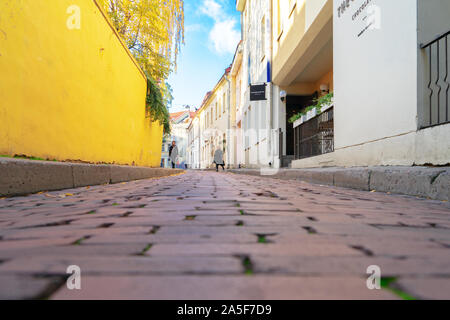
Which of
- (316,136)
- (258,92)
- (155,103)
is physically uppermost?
(258,92)

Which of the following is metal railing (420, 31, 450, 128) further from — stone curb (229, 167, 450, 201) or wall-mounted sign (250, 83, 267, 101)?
wall-mounted sign (250, 83, 267, 101)

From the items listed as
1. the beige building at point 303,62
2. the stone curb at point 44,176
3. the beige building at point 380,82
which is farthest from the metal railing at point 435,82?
the stone curb at point 44,176

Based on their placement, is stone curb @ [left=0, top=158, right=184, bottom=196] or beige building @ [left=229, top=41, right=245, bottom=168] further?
beige building @ [left=229, top=41, right=245, bottom=168]

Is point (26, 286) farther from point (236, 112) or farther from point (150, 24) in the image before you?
point (236, 112)

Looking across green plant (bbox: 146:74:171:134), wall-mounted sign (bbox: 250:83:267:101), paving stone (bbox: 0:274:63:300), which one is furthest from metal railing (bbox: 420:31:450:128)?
wall-mounted sign (bbox: 250:83:267:101)

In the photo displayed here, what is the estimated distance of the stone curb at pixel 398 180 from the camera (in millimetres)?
2844

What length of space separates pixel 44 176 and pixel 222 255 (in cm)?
295

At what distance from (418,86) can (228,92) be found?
19395mm

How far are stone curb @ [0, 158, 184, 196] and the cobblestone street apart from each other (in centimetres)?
111

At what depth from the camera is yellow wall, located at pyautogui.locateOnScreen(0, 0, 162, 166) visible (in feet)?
10.5

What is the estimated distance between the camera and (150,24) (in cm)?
921

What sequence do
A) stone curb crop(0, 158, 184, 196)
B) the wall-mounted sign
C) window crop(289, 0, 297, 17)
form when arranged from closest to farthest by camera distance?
stone curb crop(0, 158, 184, 196) < window crop(289, 0, 297, 17) < the wall-mounted sign

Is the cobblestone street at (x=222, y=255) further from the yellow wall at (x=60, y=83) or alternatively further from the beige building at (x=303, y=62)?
the beige building at (x=303, y=62)

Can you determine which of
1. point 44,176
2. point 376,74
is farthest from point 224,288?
point 376,74
